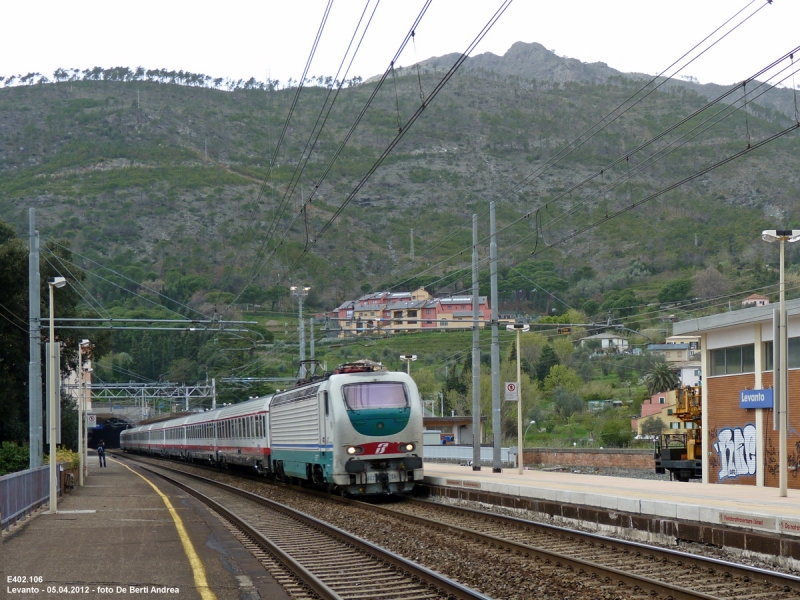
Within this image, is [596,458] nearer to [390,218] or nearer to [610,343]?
[610,343]

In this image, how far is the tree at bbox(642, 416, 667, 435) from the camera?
220 feet

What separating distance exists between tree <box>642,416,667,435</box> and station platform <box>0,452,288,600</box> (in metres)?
50.6

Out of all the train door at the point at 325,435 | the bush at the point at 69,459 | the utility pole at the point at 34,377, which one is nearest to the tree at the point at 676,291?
the bush at the point at 69,459

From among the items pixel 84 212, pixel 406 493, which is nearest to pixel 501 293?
pixel 84 212

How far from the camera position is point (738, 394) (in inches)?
1146

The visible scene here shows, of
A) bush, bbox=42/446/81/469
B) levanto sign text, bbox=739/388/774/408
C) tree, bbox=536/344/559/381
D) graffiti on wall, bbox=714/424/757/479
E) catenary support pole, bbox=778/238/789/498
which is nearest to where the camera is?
catenary support pole, bbox=778/238/789/498

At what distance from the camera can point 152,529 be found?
1720 cm

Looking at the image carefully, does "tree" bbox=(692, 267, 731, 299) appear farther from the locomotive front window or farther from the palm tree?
the locomotive front window

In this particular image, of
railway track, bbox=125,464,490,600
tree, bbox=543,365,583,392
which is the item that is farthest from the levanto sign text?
tree, bbox=543,365,583,392

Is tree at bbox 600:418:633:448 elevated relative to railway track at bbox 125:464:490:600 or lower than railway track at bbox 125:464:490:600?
lower

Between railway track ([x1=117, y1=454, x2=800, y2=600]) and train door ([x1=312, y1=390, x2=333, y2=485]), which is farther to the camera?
train door ([x1=312, y1=390, x2=333, y2=485])

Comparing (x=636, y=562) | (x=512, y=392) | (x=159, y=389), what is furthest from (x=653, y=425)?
(x=636, y=562)

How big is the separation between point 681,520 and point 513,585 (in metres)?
4.95

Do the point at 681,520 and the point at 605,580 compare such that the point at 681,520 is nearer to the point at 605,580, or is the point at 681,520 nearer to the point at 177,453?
the point at 605,580
